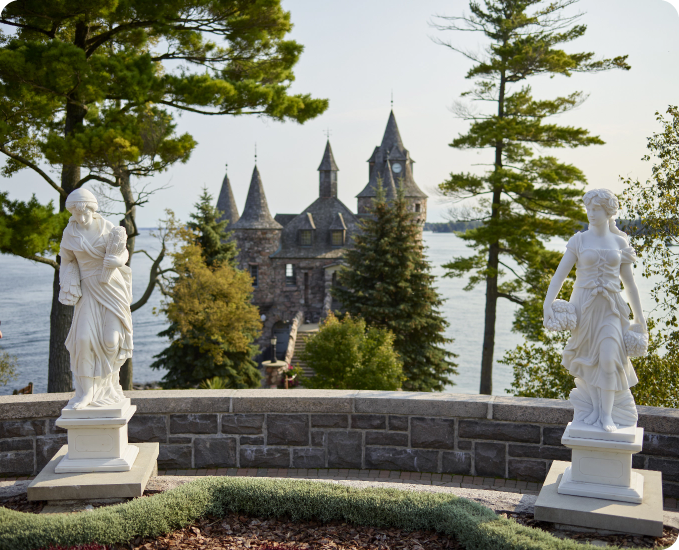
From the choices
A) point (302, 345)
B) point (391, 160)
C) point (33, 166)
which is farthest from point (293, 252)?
point (33, 166)

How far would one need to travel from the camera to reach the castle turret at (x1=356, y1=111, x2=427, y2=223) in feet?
145

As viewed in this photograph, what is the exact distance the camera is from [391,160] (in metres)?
46.3

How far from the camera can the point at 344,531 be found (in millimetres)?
4484

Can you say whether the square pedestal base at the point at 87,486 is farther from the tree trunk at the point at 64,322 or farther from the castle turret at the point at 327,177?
the castle turret at the point at 327,177

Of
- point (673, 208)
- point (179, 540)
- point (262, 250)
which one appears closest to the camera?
point (179, 540)

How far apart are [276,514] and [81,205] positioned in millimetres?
2910

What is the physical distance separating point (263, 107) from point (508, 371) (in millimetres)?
35226

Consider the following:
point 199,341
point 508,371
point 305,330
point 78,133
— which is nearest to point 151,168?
point 78,133

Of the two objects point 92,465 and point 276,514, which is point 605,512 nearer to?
point 276,514

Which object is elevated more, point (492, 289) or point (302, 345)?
point (492, 289)

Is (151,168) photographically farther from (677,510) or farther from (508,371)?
(508,371)

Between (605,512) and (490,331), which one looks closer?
(605,512)

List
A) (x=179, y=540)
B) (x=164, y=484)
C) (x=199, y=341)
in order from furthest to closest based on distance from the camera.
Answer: (x=199, y=341), (x=164, y=484), (x=179, y=540)

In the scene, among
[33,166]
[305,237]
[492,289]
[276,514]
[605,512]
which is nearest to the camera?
[605,512]
